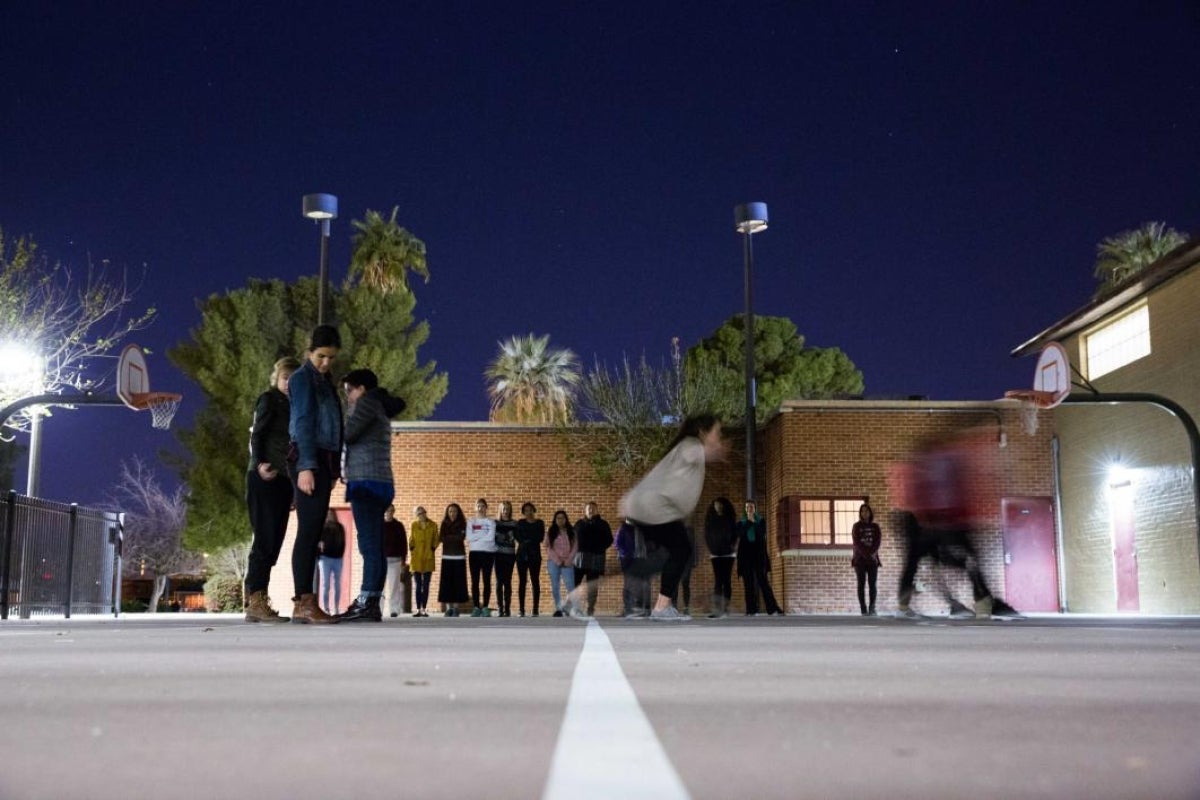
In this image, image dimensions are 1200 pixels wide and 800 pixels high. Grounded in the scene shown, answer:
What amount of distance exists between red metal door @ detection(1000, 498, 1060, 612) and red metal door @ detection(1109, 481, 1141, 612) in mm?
1977

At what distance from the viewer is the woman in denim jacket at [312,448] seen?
9453 mm

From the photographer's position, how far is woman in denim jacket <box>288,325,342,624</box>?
945 cm

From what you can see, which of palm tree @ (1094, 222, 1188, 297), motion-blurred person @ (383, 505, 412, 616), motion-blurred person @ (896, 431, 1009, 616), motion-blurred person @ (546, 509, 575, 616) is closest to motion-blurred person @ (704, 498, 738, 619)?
motion-blurred person @ (546, 509, 575, 616)

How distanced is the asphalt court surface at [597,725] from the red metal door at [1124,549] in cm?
1904

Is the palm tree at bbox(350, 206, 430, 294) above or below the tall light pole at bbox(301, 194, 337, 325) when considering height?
above

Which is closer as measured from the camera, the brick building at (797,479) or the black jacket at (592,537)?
the black jacket at (592,537)

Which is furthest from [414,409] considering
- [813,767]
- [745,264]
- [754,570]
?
[813,767]

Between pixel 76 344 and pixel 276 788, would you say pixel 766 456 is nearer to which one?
pixel 76 344

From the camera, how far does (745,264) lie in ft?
80.8

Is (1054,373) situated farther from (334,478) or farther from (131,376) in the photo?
(334,478)

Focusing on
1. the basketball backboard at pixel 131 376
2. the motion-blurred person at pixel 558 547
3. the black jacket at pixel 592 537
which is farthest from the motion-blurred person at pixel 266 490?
the motion-blurred person at pixel 558 547

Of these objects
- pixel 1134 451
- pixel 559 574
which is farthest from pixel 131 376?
pixel 1134 451

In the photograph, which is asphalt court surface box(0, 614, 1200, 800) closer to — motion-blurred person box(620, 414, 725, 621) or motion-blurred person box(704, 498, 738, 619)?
motion-blurred person box(620, 414, 725, 621)

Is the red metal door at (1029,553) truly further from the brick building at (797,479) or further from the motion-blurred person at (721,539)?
the motion-blurred person at (721,539)
